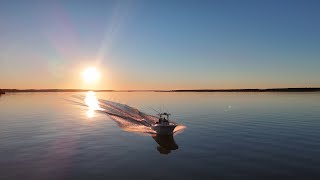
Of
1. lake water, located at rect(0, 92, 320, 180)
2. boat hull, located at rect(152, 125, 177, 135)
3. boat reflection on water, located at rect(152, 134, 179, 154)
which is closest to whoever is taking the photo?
lake water, located at rect(0, 92, 320, 180)

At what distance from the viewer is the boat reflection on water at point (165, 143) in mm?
40194

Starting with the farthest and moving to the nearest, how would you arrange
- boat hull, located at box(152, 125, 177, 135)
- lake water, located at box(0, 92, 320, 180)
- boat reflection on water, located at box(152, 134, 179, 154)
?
boat hull, located at box(152, 125, 177, 135), boat reflection on water, located at box(152, 134, 179, 154), lake water, located at box(0, 92, 320, 180)

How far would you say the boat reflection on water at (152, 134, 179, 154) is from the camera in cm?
4019

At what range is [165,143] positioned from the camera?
45.1 meters

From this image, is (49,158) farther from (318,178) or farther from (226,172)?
(318,178)

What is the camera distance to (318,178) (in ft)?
88.8

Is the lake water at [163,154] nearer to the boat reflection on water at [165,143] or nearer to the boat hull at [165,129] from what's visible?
the boat reflection on water at [165,143]

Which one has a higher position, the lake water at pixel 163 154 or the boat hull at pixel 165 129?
the boat hull at pixel 165 129

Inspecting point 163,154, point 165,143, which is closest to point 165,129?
point 165,143

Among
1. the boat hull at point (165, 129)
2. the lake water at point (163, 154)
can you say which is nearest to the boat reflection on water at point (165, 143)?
the lake water at point (163, 154)

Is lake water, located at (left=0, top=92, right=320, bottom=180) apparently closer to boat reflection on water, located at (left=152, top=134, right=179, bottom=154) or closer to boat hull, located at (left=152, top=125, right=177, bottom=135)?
→ boat reflection on water, located at (left=152, top=134, right=179, bottom=154)

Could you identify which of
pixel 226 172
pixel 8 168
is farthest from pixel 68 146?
pixel 226 172

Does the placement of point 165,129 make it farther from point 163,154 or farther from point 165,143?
point 163,154

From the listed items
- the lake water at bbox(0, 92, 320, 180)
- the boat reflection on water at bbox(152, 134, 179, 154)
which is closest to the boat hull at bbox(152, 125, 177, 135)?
the boat reflection on water at bbox(152, 134, 179, 154)
